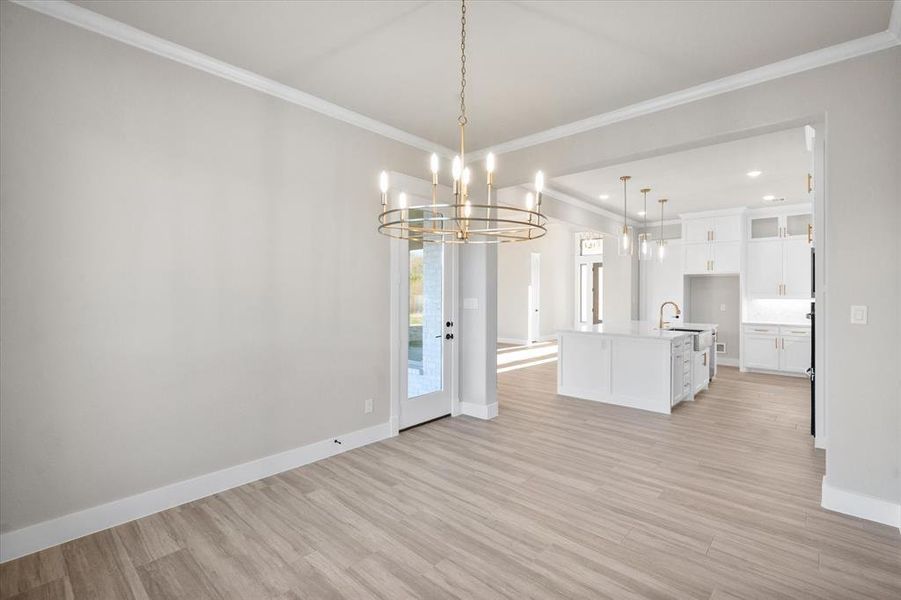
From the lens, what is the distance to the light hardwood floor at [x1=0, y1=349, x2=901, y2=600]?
209 centimetres

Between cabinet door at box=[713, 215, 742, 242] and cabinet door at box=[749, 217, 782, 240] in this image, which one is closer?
cabinet door at box=[749, 217, 782, 240]

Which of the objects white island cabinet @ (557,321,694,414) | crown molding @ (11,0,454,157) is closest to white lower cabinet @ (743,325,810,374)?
white island cabinet @ (557,321,694,414)

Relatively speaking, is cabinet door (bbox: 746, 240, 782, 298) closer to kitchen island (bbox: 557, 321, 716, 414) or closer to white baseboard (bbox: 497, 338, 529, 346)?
kitchen island (bbox: 557, 321, 716, 414)

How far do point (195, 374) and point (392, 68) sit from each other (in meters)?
2.53

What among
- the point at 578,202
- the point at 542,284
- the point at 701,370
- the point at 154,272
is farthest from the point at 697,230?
the point at 154,272

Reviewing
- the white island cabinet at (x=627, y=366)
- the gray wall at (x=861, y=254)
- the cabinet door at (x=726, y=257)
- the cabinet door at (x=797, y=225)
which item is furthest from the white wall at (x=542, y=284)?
the gray wall at (x=861, y=254)

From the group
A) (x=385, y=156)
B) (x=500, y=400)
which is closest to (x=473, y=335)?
(x=500, y=400)

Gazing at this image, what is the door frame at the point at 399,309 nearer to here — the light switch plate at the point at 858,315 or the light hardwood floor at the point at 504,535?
the light hardwood floor at the point at 504,535

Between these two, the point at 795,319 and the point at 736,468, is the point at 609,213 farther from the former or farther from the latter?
the point at 736,468

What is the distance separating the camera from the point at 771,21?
101 inches

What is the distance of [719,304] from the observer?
28.7 ft

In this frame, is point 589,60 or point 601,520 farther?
point 589,60

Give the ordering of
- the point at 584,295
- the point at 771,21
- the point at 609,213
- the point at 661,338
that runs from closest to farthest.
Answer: the point at 771,21
the point at 661,338
the point at 609,213
the point at 584,295

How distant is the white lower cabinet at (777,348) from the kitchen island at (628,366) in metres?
2.67
